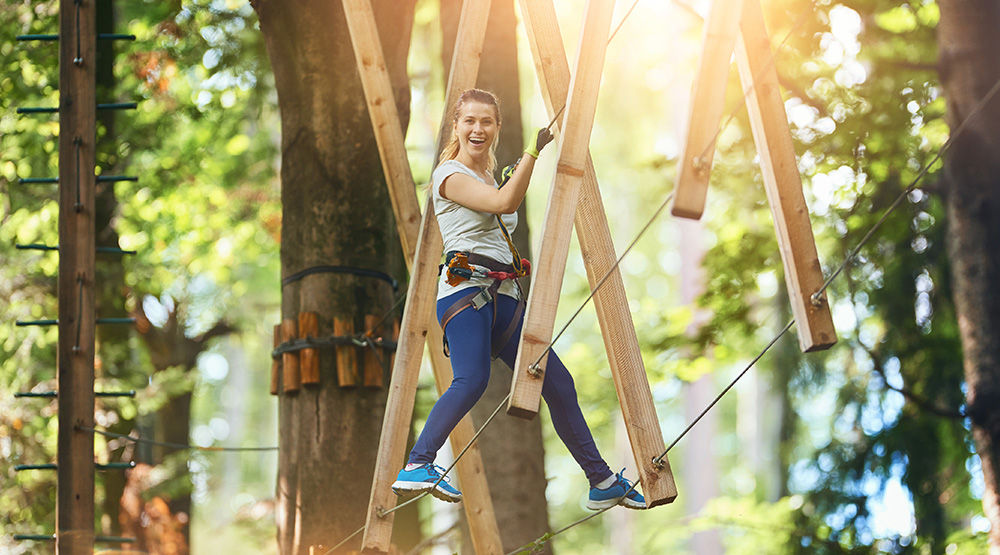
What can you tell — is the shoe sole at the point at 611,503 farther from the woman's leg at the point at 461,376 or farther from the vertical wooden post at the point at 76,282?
the vertical wooden post at the point at 76,282

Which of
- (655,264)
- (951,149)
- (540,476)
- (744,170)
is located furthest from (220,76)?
(655,264)

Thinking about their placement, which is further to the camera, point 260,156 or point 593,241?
point 260,156

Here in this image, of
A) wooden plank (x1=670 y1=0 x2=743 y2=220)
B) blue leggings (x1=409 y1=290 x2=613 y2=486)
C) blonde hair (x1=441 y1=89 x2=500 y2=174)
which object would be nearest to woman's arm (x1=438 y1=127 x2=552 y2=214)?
blonde hair (x1=441 y1=89 x2=500 y2=174)

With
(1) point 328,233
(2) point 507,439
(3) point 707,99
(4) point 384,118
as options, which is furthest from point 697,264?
(3) point 707,99

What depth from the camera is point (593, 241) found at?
370 centimetres

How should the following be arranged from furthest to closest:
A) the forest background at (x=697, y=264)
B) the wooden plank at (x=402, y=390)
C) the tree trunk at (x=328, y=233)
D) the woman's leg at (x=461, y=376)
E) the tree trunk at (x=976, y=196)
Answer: the forest background at (x=697, y=264) < the tree trunk at (x=976, y=196) < the tree trunk at (x=328, y=233) < the wooden plank at (x=402, y=390) < the woman's leg at (x=461, y=376)

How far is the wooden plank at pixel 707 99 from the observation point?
281 cm

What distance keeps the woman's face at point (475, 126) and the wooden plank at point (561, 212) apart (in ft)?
1.43

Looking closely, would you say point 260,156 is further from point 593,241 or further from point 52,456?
Result: point 593,241

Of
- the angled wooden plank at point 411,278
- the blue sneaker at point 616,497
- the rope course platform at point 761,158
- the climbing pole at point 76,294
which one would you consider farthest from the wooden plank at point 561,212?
the climbing pole at point 76,294

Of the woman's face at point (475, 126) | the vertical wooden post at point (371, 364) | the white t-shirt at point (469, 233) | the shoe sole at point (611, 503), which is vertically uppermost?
the woman's face at point (475, 126)

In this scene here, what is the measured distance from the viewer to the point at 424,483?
3.49 m

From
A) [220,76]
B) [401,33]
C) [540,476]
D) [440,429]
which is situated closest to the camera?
[440,429]

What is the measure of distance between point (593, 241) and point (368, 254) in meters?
2.05
